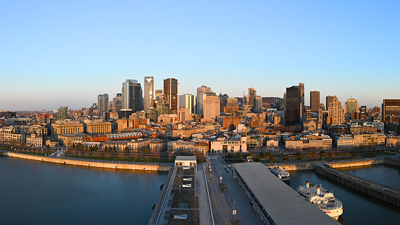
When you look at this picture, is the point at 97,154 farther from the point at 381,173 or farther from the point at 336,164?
the point at 381,173

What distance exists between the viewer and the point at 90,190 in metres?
20.2

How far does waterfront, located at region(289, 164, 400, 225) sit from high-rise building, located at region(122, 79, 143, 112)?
305ft

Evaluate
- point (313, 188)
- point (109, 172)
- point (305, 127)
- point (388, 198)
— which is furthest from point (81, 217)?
point (305, 127)

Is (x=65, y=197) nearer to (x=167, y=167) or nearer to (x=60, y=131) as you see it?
(x=167, y=167)

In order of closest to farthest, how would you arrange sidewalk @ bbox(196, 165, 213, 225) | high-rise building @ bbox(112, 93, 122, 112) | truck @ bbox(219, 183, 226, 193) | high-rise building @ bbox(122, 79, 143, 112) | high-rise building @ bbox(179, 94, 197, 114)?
sidewalk @ bbox(196, 165, 213, 225) < truck @ bbox(219, 183, 226, 193) < high-rise building @ bbox(122, 79, 143, 112) < high-rise building @ bbox(112, 93, 122, 112) < high-rise building @ bbox(179, 94, 197, 114)

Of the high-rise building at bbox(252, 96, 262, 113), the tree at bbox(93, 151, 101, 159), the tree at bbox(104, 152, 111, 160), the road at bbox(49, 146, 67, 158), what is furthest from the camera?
the high-rise building at bbox(252, 96, 262, 113)

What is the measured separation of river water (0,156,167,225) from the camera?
52.0 feet

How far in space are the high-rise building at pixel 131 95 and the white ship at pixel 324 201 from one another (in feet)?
324

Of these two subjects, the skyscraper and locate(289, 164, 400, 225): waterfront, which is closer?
locate(289, 164, 400, 225): waterfront

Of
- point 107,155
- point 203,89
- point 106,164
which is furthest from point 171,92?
point 106,164

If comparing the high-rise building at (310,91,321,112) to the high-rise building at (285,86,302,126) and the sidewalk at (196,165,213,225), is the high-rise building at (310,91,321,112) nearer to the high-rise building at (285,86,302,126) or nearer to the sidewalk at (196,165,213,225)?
the high-rise building at (285,86,302,126)

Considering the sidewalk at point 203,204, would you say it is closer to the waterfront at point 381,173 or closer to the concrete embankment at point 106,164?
the concrete embankment at point 106,164

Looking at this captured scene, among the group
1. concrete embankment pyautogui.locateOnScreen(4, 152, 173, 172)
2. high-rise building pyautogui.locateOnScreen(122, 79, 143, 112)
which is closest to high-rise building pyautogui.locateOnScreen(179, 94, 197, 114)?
high-rise building pyautogui.locateOnScreen(122, 79, 143, 112)

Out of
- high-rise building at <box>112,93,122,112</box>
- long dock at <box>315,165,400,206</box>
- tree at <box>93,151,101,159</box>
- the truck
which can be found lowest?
long dock at <box>315,165,400,206</box>
